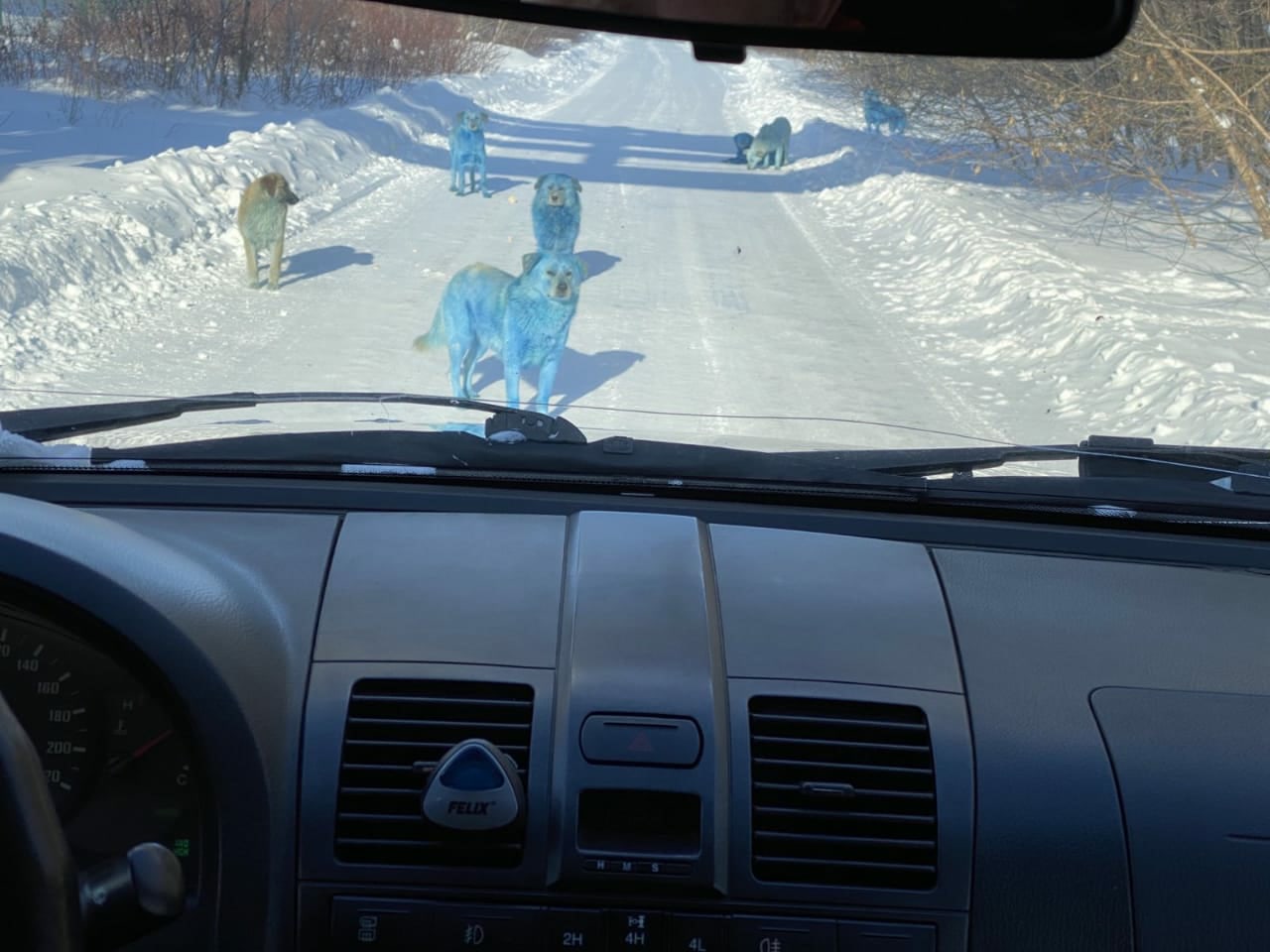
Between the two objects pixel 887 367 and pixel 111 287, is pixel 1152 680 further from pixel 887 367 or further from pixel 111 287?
pixel 111 287

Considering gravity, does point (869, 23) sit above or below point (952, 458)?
above

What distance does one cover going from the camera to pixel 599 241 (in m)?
8.81

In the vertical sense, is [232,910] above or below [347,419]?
below

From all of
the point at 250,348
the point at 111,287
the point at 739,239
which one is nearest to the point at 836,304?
the point at 739,239

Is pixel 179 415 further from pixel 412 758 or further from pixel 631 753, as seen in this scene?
pixel 631 753

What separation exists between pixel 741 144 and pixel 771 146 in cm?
25

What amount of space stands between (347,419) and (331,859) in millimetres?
1140

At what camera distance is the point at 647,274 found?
8.05 m

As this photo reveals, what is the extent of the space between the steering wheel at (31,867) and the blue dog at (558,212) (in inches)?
276

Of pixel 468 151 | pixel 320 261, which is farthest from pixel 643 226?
pixel 468 151

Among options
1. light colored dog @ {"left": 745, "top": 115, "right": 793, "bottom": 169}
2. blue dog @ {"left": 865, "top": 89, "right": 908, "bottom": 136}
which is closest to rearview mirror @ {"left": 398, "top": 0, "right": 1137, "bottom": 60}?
blue dog @ {"left": 865, "top": 89, "right": 908, "bottom": 136}

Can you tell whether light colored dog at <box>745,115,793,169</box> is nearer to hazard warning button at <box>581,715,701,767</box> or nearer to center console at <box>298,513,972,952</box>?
center console at <box>298,513,972,952</box>

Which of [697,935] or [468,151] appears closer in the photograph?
[697,935]

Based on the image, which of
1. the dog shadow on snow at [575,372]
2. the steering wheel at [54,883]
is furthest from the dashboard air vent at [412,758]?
the dog shadow on snow at [575,372]
